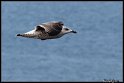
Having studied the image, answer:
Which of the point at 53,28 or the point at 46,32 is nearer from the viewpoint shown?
the point at 46,32

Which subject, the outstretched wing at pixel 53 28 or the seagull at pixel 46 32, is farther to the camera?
the outstretched wing at pixel 53 28

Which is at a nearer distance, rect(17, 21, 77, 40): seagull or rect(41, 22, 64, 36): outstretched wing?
rect(17, 21, 77, 40): seagull

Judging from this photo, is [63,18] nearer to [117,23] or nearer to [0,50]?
[117,23]

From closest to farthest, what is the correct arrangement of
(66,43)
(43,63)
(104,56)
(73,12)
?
(43,63)
(104,56)
(66,43)
(73,12)

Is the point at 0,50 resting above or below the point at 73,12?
above

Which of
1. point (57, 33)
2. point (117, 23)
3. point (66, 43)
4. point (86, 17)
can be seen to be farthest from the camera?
point (86, 17)

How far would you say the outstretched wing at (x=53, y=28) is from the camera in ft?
95.6

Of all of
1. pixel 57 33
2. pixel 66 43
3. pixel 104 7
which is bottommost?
pixel 104 7

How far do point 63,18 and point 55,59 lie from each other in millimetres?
49746

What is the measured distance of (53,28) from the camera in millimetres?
29516

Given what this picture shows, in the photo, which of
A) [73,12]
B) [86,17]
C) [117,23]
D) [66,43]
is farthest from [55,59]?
[73,12]

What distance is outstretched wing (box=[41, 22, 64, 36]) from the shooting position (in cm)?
2912

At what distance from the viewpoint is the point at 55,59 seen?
4496 inches

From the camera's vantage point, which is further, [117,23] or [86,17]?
[86,17]
